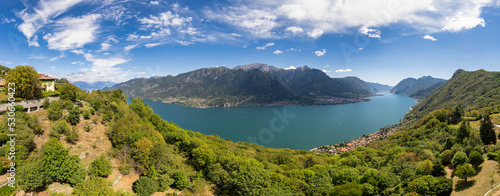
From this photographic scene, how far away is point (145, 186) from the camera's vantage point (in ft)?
59.8

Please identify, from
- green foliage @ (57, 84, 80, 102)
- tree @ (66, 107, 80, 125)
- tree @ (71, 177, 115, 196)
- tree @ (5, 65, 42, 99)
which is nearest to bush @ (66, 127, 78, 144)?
tree @ (66, 107, 80, 125)

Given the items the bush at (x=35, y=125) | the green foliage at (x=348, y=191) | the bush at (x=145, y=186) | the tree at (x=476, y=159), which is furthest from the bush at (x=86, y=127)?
the tree at (x=476, y=159)

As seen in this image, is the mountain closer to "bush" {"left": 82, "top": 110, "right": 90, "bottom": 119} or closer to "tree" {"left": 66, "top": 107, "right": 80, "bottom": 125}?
"bush" {"left": 82, "top": 110, "right": 90, "bottom": 119}

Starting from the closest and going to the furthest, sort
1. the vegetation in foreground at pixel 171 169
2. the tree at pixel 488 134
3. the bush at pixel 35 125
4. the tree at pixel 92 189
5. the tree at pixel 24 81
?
the tree at pixel 92 189
the vegetation in foreground at pixel 171 169
the bush at pixel 35 125
the tree at pixel 24 81
the tree at pixel 488 134

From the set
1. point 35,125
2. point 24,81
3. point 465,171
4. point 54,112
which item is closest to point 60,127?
point 35,125

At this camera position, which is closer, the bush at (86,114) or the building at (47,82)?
the bush at (86,114)

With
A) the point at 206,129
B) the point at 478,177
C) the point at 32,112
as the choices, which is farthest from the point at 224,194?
the point at 206,129

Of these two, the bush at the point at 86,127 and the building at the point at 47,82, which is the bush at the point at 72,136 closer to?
the bush at the point at 86,127

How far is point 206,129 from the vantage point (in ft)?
371

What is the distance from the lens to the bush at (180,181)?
20.2m

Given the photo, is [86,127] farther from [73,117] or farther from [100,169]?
[100,169]

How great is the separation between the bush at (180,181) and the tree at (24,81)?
1984cm

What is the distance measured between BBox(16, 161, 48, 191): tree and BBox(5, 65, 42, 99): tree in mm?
12545

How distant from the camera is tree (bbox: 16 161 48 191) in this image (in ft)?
45.1
